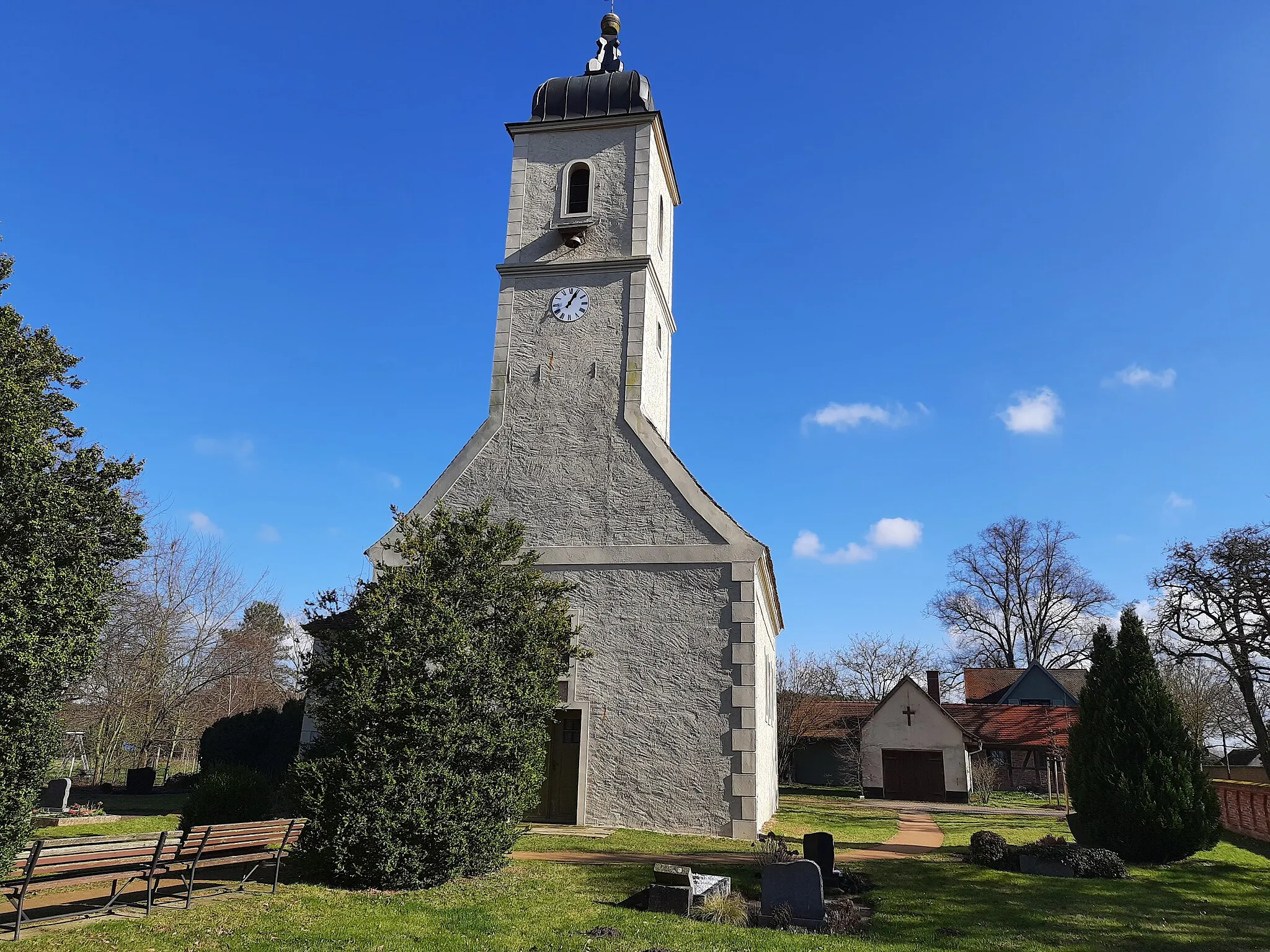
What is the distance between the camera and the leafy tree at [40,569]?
7.66m

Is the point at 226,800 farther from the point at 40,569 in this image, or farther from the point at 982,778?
the point at 982,778

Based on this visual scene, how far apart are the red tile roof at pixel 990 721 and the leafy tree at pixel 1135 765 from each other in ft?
84.3

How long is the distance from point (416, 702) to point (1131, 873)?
1075 centimetres

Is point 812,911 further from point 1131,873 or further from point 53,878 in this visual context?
point 53,878

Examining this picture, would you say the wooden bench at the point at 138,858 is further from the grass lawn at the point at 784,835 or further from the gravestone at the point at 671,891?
the grass lawn at the point at 784,835

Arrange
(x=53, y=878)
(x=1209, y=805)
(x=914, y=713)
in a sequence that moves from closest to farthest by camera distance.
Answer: (x=53, y=878) < (x=1209, y=805) < (x=914, y=713)

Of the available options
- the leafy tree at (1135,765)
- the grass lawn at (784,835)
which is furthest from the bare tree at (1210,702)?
the leafy tree at (1135,765)

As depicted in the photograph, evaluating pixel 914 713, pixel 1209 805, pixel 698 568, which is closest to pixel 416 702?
pixel 698 568

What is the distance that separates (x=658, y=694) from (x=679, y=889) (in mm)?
6202

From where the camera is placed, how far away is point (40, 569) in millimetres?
7898

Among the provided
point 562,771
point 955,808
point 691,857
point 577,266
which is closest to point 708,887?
point 691,857

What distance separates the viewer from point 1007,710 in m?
40.9

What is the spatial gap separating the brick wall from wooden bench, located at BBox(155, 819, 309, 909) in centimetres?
1838

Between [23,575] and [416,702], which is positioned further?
[416,702]
